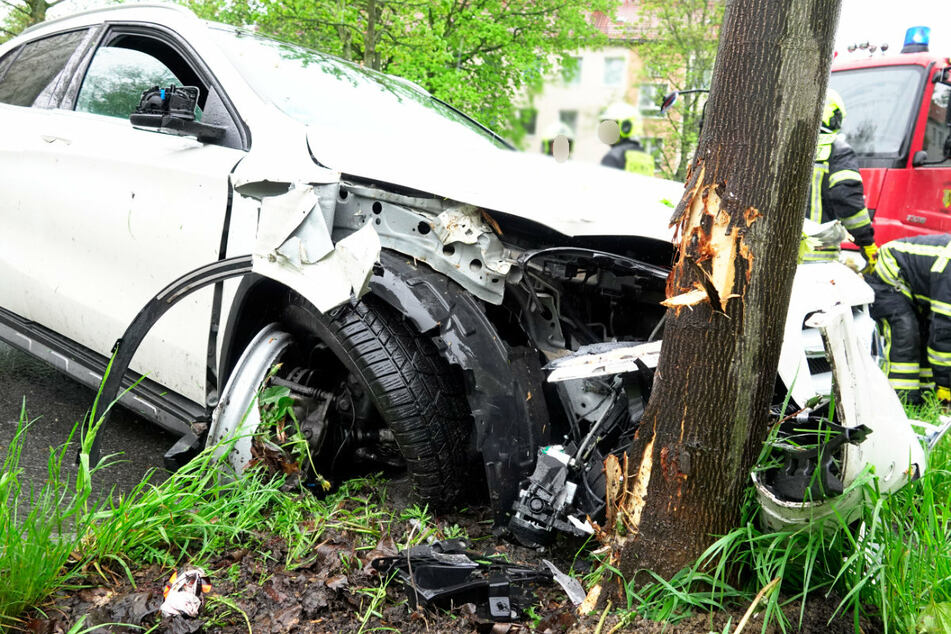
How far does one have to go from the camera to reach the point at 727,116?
65.8 inches

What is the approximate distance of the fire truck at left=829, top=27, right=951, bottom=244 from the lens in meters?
6.22

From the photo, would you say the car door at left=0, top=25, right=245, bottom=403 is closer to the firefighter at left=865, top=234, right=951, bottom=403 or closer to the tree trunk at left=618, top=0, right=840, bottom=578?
the tree trunk at left=618, top=0, right=840, bottom=578

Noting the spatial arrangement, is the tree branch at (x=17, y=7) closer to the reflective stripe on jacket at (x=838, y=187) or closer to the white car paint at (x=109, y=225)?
the white car paint at (x=109, y=225)

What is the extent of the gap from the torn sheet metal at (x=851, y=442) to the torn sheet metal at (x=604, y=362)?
41cm

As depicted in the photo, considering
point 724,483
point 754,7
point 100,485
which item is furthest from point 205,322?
point 754,7

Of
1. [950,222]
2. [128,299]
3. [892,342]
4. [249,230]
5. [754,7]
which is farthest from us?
[950,222]

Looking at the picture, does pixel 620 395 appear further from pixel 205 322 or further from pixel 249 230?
pixel 205 322

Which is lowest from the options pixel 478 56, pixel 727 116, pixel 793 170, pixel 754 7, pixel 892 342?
pixel 892 342

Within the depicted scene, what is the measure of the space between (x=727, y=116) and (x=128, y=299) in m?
2.25

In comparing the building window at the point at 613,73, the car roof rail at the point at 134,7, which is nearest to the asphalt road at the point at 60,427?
the car roof rail at the point at 134,7

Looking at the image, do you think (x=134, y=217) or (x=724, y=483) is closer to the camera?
(x=724, y=483)

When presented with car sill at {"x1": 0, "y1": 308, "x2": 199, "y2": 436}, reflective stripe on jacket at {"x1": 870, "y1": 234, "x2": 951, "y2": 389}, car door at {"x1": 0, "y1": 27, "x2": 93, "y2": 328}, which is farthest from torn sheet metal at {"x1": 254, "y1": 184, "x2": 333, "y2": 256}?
reflective stripe on jacket at {"x1": 870, "y1": 234, "x2": 951, "y2": 389}

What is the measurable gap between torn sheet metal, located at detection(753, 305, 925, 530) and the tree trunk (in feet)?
0.31

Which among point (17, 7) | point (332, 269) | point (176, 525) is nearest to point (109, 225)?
point (332, 269)
